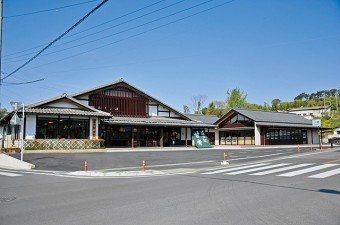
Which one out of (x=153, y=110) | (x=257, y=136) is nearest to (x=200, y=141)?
(x=153, y=110)

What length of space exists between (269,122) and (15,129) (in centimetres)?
3446

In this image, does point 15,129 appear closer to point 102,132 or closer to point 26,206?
point 102,132

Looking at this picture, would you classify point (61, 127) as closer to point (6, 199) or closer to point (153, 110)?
point (153, 110)

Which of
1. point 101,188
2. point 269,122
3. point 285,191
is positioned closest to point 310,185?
point 285,191

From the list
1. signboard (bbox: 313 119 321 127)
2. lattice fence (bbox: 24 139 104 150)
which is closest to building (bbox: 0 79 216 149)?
lattice fence (bbox: 24 139 104 150)

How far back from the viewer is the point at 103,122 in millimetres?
32219

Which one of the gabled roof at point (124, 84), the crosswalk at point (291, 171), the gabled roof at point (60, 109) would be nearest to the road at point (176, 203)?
the crosswalk at point (291, 171)

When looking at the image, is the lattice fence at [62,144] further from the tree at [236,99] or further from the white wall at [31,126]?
the tree at [236,99]

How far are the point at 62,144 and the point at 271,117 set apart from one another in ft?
114

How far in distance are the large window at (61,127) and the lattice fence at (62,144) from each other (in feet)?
3.11

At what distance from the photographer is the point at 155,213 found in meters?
6.41

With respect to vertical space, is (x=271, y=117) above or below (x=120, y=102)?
below

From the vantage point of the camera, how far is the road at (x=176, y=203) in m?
5.95

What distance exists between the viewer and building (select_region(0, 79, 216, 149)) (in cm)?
2820
